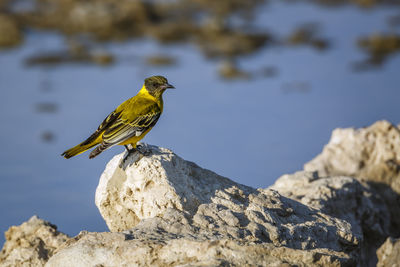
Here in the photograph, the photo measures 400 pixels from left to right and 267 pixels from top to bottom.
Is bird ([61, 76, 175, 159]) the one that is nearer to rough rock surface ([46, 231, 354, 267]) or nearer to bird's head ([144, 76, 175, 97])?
bird's head ([144, 76, 175, 97])

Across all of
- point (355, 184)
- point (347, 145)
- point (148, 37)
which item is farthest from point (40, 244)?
point (148, 37)

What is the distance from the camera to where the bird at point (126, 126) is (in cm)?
641

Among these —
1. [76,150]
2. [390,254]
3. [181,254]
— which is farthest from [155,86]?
[181,254]

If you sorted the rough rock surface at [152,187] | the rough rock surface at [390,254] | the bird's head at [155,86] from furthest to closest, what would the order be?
the bird's head at [155,86]
the rough rock surface at [390,254]
the rough rock surface at [152,187]

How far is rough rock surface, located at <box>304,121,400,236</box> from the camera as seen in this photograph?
7.92m

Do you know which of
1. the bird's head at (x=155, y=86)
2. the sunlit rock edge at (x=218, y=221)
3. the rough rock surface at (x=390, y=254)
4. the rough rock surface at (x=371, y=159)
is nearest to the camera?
the sunlit rock edge at (x=218, y=221)

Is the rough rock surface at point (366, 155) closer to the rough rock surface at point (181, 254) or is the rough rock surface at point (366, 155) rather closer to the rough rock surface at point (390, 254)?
the rough rock surface at point (390, 254)

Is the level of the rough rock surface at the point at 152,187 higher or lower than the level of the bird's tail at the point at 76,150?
lower

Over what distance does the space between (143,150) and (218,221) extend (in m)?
1.06

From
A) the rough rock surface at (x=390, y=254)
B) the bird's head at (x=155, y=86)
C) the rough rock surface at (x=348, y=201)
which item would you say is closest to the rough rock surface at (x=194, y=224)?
the rough rock surface at (x=390, y=254)

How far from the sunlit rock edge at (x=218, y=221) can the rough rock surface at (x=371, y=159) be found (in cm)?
2

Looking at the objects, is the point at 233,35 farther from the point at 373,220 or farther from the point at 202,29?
the point at 373,220

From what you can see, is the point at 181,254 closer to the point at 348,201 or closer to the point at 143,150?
the point at 143,150

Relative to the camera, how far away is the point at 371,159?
8180 mm
